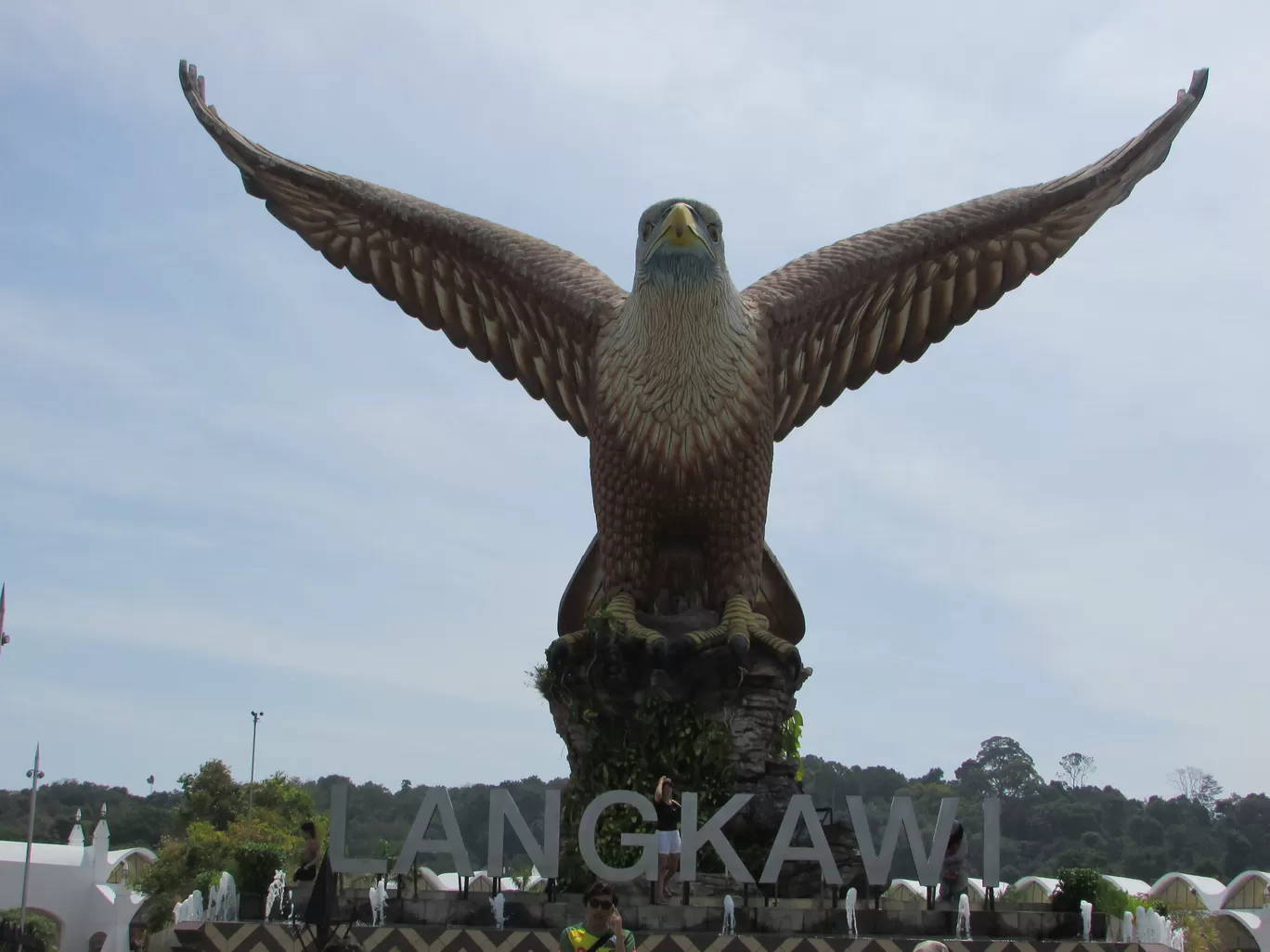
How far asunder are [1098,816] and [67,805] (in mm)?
47506

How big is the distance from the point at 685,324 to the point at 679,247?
698mm

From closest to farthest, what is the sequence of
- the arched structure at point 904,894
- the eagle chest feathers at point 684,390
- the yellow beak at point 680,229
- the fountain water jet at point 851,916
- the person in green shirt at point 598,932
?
1. the person in green shirt at point 598,932
2. the fountain water jet at point 851,916
3. the arched structure at point 904,894
4. the yellow beak at point 680,229
5. the eagle chest feathers at point 684,390

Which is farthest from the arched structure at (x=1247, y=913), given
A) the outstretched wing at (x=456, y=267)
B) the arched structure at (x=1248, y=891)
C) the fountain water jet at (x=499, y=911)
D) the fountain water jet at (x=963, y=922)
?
the fountain water jet at (x=499, y=911)

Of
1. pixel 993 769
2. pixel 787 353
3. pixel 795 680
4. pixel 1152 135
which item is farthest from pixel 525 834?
pixel 993 769

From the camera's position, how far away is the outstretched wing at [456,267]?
540 inches

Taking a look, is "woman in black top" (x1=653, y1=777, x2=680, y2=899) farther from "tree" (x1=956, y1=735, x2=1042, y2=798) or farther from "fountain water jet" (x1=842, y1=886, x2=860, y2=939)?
"tree" (x1=956, y1=735, x2=1042, y2=798)

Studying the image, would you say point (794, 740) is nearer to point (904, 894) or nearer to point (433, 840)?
point (433, 840)

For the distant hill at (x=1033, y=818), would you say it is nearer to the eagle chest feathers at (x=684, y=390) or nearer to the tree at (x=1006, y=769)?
the tree at (x=1006, y=769)

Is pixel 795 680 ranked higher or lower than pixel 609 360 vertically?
lower

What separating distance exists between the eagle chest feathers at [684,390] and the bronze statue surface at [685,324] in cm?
2

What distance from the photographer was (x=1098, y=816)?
2050 inches

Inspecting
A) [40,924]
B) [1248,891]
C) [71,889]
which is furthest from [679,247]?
[71,889]

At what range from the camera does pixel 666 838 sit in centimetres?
998

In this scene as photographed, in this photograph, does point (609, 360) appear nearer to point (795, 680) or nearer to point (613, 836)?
point (795, 680)
